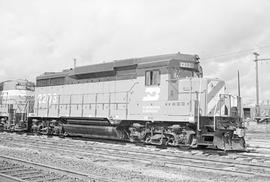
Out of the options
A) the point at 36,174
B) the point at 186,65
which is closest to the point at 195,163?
the point at 36,174

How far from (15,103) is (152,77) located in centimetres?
1201

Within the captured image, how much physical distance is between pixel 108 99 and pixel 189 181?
29.4ft

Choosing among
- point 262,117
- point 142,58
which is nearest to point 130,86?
point 142,58

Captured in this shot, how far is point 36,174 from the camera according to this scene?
7.55 metres

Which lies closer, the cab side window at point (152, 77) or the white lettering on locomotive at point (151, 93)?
the white lettering on locomotive at point (151, 93)

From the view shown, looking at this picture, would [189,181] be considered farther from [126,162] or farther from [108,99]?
[108,99]

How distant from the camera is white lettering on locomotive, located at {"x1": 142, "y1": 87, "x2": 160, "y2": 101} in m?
13.3

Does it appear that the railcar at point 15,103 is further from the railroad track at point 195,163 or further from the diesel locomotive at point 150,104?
the railroad track at point 195,163

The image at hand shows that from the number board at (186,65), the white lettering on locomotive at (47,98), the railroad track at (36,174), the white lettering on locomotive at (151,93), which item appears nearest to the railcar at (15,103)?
the white lettering on locomotive at (47,98)

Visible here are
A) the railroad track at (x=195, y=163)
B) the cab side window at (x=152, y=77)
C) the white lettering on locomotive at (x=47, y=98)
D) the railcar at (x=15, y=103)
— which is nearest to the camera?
the railroad track at (x=195, y=163)

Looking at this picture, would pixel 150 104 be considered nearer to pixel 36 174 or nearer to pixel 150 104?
pixel 150 104

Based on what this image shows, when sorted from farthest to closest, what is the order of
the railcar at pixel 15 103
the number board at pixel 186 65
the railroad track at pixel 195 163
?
the railcar at pixel 15 103 → the number board at pixel 186 65 → the railroad track at pixel 195 163

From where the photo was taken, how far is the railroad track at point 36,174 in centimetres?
688

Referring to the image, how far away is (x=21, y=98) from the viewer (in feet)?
71.9
